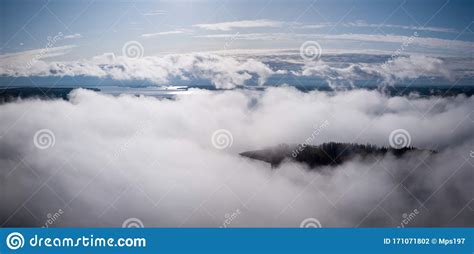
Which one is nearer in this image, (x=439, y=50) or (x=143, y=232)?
(x=143, y=232)

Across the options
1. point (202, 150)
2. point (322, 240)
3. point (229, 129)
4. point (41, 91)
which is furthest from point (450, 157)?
point (41, 91)

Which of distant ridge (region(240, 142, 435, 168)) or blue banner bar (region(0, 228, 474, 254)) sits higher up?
distant ridge (region(240, 142, 435, 168))

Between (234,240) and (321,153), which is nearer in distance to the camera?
(234,240)

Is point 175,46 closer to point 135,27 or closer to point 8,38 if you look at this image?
point 135,27

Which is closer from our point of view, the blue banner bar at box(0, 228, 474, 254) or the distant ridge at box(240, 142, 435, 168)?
the blue banner bar at box(0, 228, 474, 254)

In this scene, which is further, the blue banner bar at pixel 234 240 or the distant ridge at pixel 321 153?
the distant ridge at pixel 321 153

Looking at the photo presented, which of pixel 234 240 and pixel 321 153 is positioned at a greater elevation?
pixel 321 153

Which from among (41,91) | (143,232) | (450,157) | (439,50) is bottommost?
(143,232)

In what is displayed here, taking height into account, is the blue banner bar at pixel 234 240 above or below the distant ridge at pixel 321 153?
below
